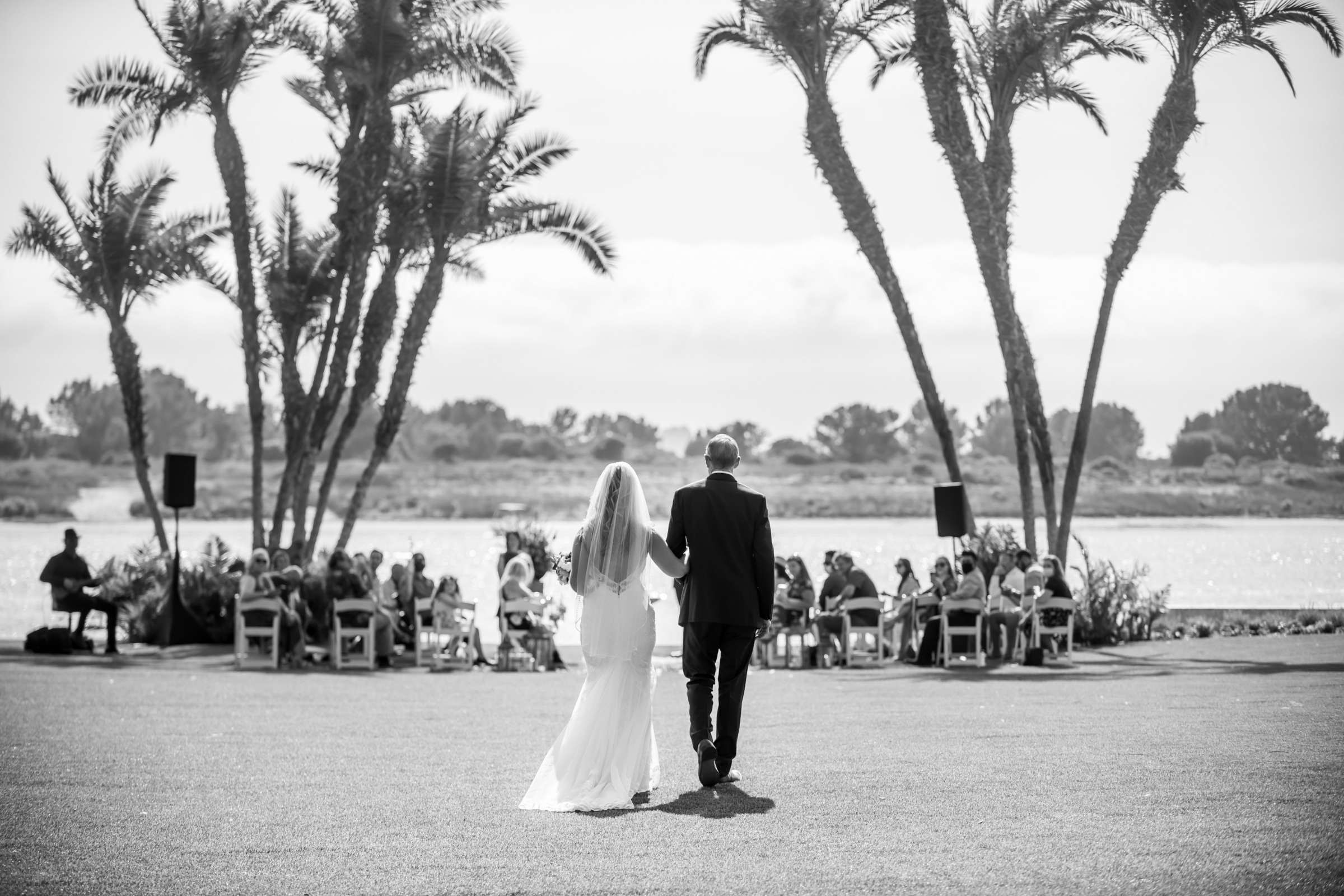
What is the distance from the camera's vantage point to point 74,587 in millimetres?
17891

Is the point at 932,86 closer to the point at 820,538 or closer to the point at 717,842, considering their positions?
the point at 717,842

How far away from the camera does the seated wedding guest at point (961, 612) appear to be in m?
16.4

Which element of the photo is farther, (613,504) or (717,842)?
(613,504)

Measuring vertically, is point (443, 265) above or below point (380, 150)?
below

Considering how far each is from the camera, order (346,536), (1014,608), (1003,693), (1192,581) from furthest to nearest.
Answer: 1. (1192,581)
2. (346,536)
3. (1014,608)
4. (1003,693)

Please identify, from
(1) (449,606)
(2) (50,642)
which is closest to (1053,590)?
(1) (449,606)

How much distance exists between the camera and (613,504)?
7.73 m

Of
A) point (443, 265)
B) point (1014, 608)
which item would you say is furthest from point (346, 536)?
point (1014, 608)

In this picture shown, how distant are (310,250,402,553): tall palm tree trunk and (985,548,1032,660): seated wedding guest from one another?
11047 millimetres

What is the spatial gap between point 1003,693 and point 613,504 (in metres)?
6.37

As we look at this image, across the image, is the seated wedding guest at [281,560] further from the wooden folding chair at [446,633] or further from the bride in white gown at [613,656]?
the bride in white gown at [613,656]

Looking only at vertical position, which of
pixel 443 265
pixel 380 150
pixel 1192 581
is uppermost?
pixel 380 150

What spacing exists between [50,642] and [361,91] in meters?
9.48

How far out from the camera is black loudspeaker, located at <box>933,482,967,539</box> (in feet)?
60.9
